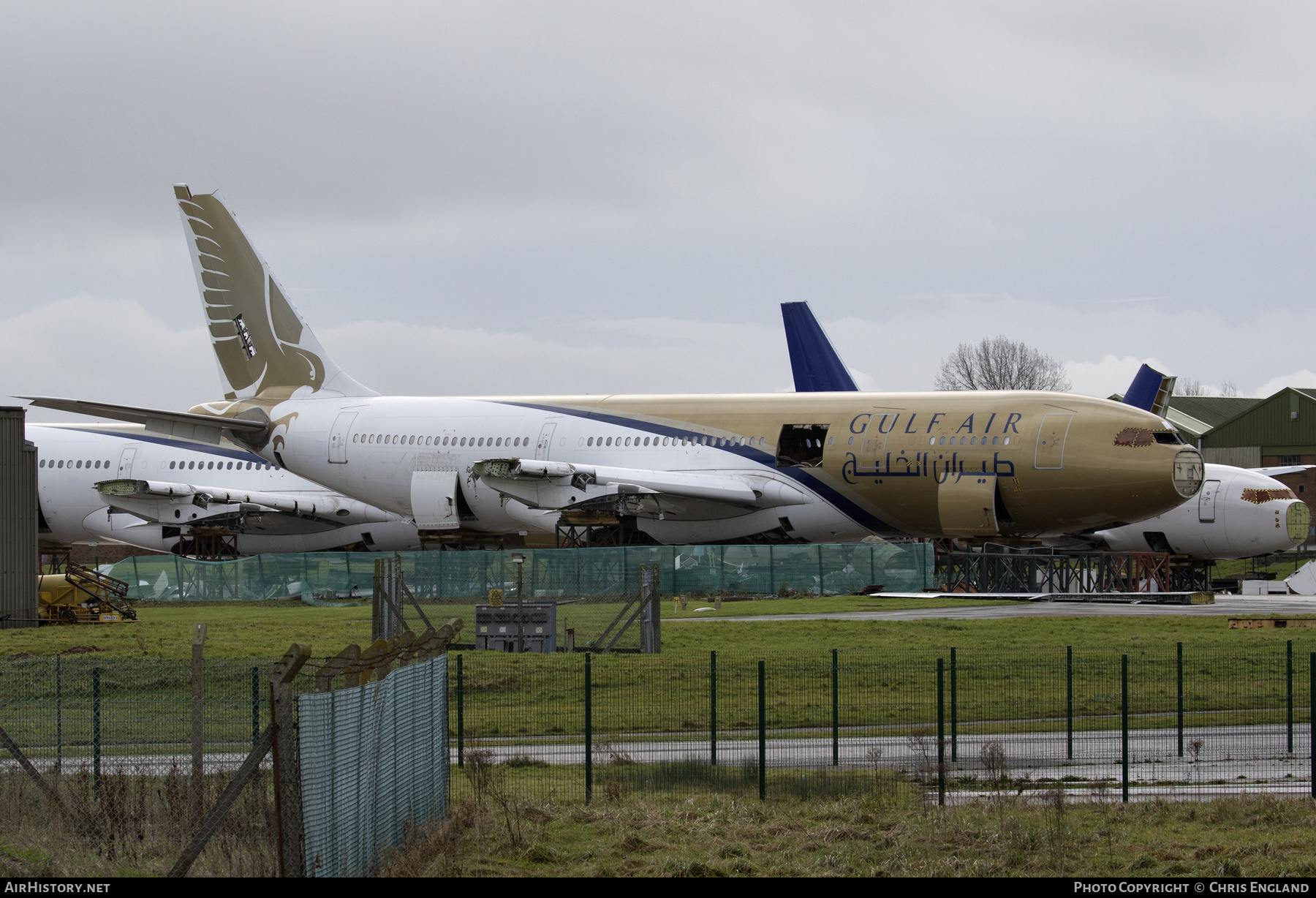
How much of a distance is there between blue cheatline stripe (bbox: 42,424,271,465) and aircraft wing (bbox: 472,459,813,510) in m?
15.6

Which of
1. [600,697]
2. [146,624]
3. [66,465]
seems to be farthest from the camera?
[66,465]

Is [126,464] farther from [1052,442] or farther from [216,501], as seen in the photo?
[1052,442]

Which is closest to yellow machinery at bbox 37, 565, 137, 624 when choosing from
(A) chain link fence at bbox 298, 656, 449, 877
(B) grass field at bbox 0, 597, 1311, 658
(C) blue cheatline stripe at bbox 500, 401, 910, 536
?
(B) grass field at bbox 0, 597, 1311, 658

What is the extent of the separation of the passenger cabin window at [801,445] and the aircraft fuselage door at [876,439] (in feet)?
4.35

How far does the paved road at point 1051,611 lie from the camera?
108 feet

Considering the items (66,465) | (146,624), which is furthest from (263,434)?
(146,624)

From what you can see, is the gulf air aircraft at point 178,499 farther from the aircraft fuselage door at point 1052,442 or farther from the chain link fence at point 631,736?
the chain link fence at point 631,736

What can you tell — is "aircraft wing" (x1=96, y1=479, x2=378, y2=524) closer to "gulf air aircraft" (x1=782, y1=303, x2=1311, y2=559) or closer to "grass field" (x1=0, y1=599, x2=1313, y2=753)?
"grass field" (x1=0, y1=599, x2=1313, y2=753)

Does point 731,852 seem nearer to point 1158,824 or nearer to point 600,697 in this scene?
point 1158,824

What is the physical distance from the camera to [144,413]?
44250 millimetres

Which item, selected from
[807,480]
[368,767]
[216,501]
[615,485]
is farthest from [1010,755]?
[216,501]

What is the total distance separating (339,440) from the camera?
47969 mm

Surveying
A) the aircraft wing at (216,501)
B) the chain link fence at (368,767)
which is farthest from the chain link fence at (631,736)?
the aircraft wing at (216,501)

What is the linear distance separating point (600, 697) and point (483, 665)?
2540mm
